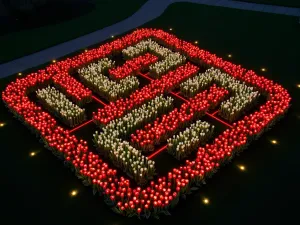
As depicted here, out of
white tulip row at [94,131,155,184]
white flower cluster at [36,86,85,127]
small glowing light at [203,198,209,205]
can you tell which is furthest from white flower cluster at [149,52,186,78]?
small glowing light at [203,198,209,205]

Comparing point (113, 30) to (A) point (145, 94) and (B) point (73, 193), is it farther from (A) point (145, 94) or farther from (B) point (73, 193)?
(B) point (73, 193)

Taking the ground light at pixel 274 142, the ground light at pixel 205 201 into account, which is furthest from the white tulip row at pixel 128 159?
the ground light at pixel 274 142

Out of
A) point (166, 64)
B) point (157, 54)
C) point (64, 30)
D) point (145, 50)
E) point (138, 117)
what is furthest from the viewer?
point (64, 30)

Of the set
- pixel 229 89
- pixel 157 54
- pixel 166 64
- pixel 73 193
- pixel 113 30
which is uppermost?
pixel 166 64

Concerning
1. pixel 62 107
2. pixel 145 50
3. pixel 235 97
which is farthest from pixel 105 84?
pixel 235 97

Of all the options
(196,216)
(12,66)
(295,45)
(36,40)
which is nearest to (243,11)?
(295,45)

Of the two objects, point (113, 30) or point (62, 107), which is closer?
point (62, 107)

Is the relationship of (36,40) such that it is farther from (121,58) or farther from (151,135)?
(151,135)

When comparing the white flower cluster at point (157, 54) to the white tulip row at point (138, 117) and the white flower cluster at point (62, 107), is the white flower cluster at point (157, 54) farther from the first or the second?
the white flower cluster at point (62, 107)
